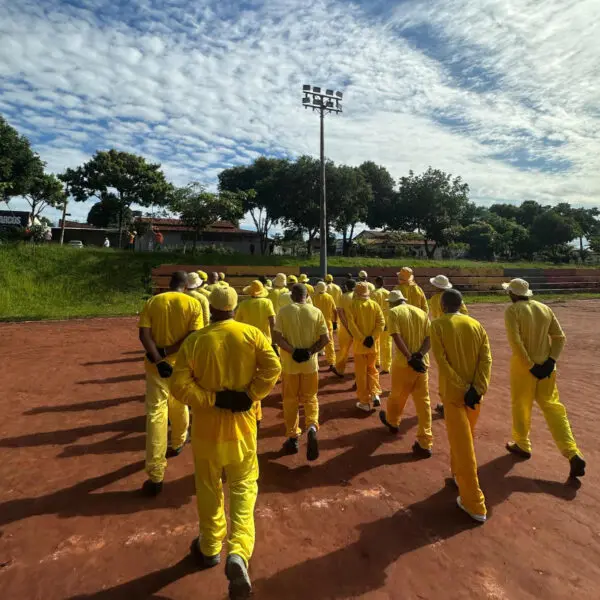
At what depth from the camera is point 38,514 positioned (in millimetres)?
3658

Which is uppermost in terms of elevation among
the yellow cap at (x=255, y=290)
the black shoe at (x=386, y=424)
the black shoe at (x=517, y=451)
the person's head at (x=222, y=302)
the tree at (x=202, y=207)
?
the tree at (x=202, y=207)

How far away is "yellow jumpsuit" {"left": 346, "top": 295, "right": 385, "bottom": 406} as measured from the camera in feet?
20.2

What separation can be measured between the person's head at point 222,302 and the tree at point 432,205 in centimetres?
3878

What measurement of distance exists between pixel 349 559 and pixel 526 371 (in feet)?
9.87

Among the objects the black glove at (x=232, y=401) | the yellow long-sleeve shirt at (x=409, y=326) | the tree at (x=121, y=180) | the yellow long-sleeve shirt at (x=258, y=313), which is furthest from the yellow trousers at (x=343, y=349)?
the tree at (x=121, y=180)

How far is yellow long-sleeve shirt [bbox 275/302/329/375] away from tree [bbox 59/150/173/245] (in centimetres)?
2485

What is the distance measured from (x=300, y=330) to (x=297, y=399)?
2.93 feet

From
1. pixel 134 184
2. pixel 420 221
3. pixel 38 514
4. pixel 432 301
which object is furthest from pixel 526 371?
pixel 420 221

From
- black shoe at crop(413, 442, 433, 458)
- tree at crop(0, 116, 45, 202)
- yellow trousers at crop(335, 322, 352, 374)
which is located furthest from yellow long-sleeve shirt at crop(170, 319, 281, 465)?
tree at crop(0, 116, 45, 202)

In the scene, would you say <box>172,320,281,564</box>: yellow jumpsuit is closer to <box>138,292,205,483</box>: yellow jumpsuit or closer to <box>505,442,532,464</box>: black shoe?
<box>138,292,205,483</box>: yellow jumpsuit

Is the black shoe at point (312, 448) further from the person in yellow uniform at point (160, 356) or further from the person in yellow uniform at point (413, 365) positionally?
the person in yellow uniform at point (160, 356)

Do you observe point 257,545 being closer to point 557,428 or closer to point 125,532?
point 125,532

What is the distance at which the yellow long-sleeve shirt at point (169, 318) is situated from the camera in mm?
Result: 4293

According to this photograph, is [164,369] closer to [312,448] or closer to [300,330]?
[300,330]
